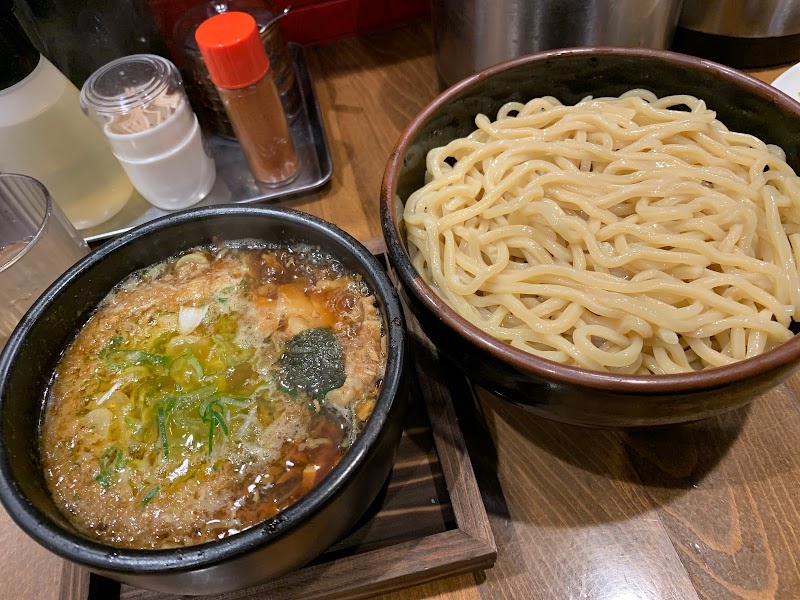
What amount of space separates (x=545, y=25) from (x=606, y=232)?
1.90ft

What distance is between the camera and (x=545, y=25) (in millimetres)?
1293

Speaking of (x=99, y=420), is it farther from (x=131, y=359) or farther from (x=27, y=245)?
(x=27, y=245)

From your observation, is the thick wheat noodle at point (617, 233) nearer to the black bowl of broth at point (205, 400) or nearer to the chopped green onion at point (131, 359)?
the black bowl of broth at point (205, 400)

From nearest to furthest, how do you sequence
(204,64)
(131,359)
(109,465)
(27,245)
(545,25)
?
(109,465), (131,359), (27,245), (545,25), (204,64)

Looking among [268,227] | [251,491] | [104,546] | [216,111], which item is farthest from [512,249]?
[216,111]

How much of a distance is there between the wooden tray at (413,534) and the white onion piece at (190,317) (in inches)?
14.8

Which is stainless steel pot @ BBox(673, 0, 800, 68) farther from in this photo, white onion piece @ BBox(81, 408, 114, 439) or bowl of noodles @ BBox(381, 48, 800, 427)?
white onion piece @ BBox(81, 408, 114, 439)

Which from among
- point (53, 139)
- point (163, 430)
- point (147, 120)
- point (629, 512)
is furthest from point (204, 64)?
point (629, 512)

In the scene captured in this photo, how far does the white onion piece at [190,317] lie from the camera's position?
991 mm

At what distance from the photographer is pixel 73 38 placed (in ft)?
4.69

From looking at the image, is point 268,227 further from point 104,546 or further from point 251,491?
point 104,546

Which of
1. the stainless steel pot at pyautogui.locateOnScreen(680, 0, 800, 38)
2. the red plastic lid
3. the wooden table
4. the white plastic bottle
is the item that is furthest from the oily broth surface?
the stainless steel pot at pyautogui.locateOnScreen(680, 0, 800, 38)

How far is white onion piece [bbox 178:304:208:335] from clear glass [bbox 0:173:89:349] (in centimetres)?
42

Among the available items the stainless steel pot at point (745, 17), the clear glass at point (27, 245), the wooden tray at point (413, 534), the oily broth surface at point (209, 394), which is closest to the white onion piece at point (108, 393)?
the oily broth surface at point (209, 394)
